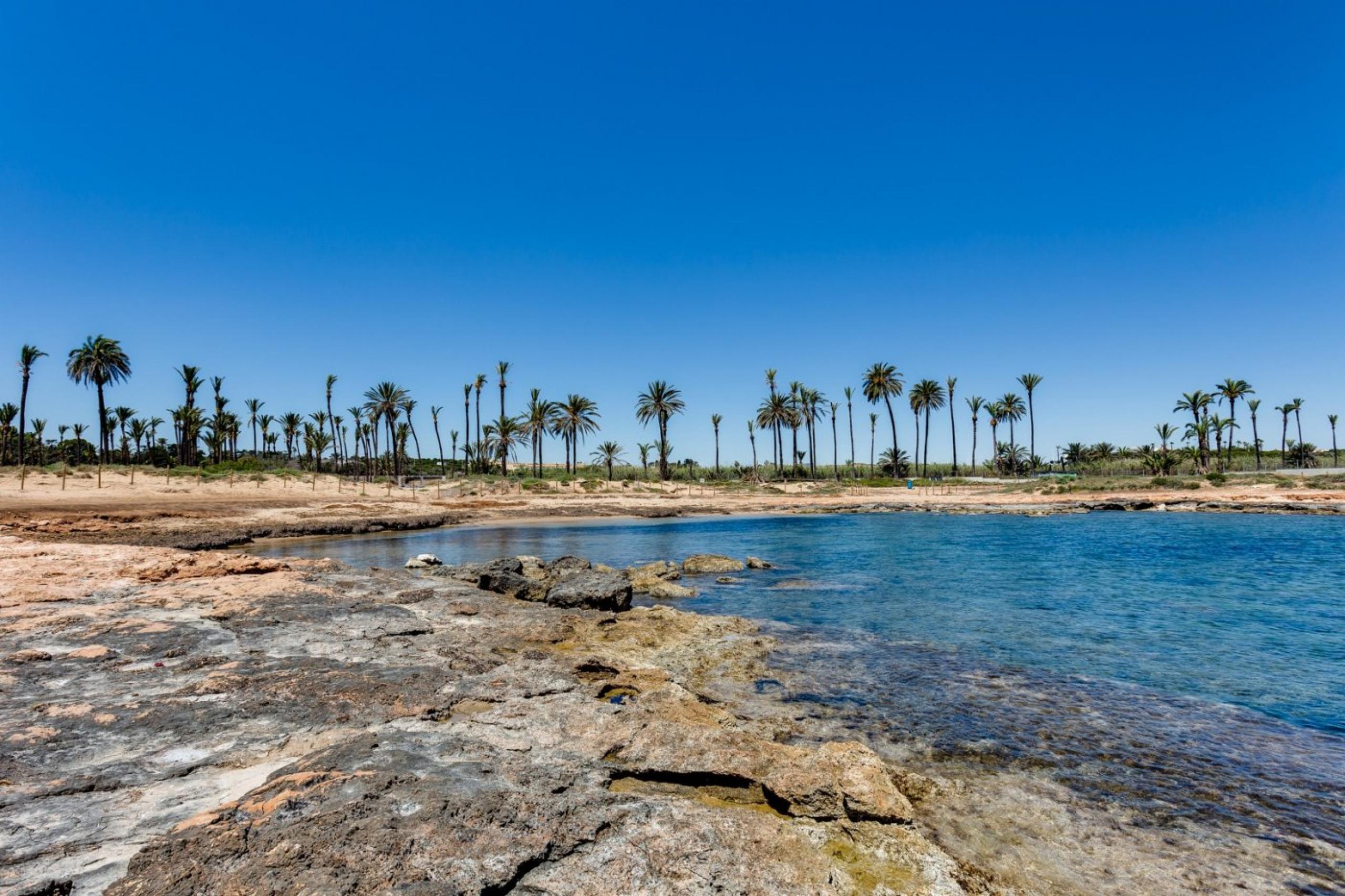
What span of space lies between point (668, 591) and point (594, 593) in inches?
141

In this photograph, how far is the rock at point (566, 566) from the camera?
19062 mm

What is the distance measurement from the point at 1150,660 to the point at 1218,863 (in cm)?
743

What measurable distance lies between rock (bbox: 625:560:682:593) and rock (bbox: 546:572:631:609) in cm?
286

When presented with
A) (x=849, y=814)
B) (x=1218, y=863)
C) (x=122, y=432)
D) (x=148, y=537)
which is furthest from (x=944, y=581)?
(x=122, y=432)

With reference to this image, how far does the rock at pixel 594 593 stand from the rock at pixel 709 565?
7142mm

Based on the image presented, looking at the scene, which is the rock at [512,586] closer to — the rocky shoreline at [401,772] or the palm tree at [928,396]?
the rocky shoreline at [401,772]

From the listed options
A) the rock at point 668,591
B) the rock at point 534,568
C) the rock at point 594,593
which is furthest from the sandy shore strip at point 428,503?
the rock at point 668,591

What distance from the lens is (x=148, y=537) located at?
81.4 ft

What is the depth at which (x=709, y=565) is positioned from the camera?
22.8m

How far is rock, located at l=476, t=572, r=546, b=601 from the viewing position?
15852mm

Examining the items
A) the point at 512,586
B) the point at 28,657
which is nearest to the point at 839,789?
the point at 28,657

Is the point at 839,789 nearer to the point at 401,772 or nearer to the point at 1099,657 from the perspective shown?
the point at 401,772

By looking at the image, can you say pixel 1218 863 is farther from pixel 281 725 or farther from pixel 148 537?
pixel 148 537

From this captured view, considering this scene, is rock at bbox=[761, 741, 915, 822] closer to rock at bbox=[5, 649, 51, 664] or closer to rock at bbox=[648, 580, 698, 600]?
rock at bbox=[5, 649, 51, 664]
